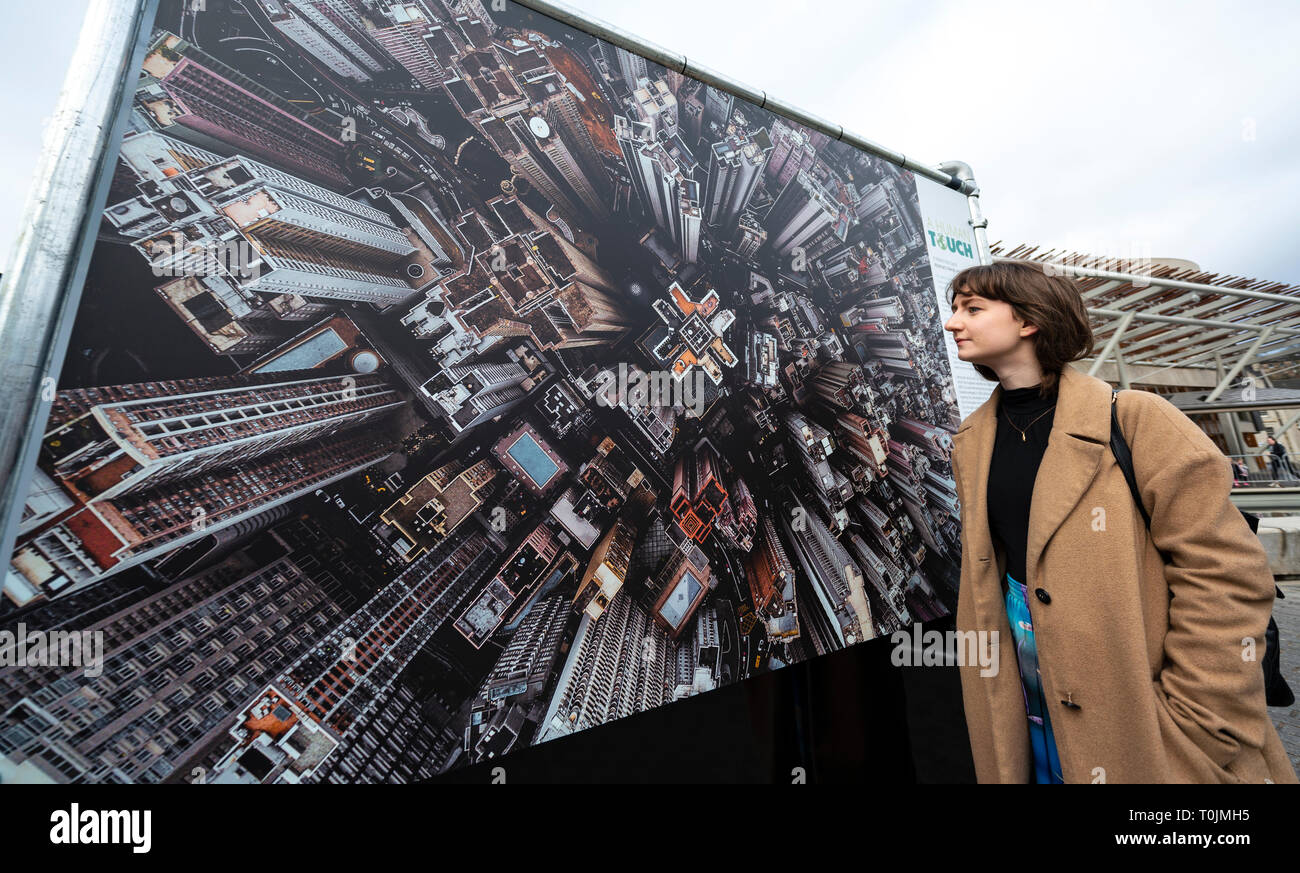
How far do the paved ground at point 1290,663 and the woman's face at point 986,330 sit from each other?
258cm

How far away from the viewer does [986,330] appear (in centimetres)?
149

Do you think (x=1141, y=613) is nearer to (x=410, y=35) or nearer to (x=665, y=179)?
(x=665, y=179)

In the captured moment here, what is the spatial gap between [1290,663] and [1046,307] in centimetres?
405

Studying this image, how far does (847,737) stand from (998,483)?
1336 mm

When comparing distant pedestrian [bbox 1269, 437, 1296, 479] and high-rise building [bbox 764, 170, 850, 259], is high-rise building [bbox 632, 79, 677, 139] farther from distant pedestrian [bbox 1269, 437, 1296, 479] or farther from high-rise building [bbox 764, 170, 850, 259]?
distant pedestrian [bbox 1269, 437, 1296, 479]

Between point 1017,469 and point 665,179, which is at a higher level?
point 665,179

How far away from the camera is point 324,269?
1.17m

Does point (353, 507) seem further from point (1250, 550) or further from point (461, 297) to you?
point (1250, 550)

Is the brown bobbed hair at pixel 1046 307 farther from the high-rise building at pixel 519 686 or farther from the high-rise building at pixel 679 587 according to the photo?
the high-rise building at pixel 519 686

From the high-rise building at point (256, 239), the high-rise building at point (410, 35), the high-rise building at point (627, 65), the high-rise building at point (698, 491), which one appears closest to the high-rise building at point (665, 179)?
the high-rise building at point (627, 65)

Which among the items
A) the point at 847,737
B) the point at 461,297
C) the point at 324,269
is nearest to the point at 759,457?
the point at 461,297

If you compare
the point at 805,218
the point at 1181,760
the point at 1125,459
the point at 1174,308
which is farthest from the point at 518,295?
the point at 1174,308

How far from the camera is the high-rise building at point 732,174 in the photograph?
6.30 feet

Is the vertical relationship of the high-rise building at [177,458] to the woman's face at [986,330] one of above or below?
above
